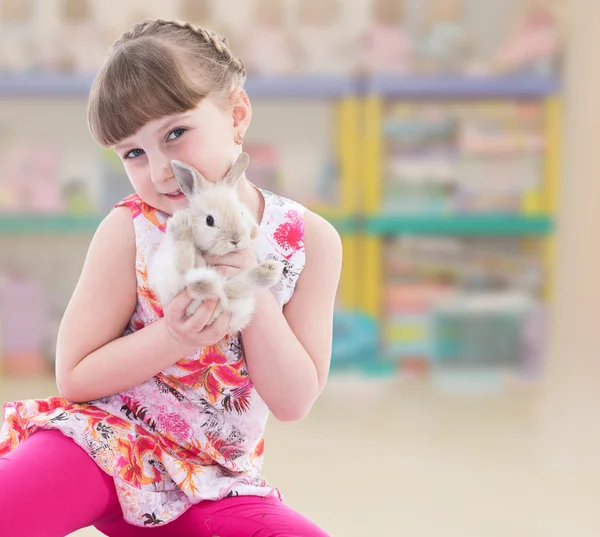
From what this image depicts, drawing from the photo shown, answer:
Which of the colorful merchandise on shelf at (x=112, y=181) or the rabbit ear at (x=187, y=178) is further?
the colorful merchandise on shelf at (x=112, y=181)

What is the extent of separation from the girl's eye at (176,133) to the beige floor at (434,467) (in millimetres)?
772

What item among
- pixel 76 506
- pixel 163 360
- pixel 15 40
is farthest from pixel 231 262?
pixel 15 40

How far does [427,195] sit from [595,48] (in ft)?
2.91

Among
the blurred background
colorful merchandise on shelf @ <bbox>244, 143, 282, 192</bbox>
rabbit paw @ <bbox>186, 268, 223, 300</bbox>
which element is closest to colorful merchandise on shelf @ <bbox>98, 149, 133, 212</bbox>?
the blurred background

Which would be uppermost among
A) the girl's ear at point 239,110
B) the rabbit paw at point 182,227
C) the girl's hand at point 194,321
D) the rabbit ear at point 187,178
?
the girl's ear at point 239,110

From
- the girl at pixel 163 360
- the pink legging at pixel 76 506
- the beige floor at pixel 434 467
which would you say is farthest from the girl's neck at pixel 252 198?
the beige floor at pixel 434 467

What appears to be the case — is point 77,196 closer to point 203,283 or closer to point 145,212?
point 145,212

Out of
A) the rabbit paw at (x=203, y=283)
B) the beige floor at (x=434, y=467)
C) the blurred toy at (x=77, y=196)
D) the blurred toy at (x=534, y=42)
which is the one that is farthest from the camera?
the blurred toy at (x=77, y=196)

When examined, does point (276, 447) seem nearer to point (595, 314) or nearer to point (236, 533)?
point (236, 533)

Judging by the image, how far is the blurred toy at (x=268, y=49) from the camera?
2.49 m

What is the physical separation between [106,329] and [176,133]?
0.66 feet

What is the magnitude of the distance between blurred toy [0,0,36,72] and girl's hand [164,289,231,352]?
197cm

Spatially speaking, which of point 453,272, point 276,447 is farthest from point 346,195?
point 276,447

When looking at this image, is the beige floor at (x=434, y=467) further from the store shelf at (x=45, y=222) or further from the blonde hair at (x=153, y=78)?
the blonde hair at (x=153, y=78)
